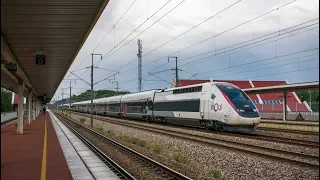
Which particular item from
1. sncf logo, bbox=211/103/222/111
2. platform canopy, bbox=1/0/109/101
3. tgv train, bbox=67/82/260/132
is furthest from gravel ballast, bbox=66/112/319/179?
sncf logo, bbox=211/103/222/111

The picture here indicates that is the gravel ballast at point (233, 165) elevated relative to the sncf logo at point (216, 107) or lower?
lower

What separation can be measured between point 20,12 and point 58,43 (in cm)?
567

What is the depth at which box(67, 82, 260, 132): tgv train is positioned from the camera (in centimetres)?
2211

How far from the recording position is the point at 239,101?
22.7m

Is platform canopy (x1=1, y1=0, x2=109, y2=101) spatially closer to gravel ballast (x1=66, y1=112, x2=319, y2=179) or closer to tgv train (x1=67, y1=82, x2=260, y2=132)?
gravel ballast (x1=66, y1=112, x2=319, y2=179)

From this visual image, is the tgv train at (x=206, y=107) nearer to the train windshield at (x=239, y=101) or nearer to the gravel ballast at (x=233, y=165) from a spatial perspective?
the train windshield at (x=239, y=101)

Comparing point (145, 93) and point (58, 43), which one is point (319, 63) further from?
point (145, 93)

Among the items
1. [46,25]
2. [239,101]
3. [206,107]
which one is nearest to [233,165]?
[46,25]

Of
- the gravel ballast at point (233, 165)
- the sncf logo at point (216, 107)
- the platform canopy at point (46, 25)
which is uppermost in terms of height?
the platform canopy at point (46, 25)

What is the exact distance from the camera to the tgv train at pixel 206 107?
72.5 ft

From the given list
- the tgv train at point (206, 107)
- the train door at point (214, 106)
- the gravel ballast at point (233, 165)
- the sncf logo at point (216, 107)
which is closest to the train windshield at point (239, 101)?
the tgv train at point (206, 107)

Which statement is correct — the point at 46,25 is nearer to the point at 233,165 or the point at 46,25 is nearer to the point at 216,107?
the point at 233,165

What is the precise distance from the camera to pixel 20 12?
9656 millimetres

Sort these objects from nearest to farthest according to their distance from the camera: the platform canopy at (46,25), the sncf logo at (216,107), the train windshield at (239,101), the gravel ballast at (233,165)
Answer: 1. the platform canopy at (46,25)
2. the gravel ballast at (233,165)
3. the train windshield at (239,101)
4. the sncf logo at (216,107)
